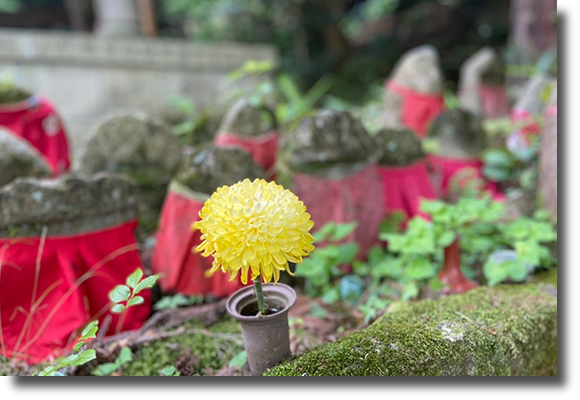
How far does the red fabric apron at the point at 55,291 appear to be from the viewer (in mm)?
1771

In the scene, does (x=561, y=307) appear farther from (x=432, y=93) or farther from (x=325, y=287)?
(x=432, y=93)

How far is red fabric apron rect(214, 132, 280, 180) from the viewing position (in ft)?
10.2

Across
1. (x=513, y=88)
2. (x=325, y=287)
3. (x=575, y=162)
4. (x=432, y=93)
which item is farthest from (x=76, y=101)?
(x=513, y=88)

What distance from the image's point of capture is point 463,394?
1.24m

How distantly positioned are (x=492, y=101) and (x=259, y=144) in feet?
14.3

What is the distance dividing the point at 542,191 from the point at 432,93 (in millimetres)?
1934

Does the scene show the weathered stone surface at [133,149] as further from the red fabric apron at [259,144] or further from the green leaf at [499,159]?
the green leaf at [499,159]

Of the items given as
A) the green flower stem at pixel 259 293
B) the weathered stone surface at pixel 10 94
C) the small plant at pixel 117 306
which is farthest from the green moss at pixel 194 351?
the weathered stone surface at pixel 10 94

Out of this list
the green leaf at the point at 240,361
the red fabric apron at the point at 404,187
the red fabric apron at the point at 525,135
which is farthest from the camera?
the red fabric apron at the point at 525,135

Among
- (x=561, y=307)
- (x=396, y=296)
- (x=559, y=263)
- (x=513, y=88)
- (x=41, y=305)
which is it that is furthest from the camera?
(x=513, y=88)

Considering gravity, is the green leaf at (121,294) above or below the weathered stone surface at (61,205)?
below

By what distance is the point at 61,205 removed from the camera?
184cm

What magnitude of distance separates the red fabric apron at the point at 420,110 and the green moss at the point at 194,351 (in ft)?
11.4

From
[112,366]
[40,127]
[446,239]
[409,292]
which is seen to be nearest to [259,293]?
[112,366]
